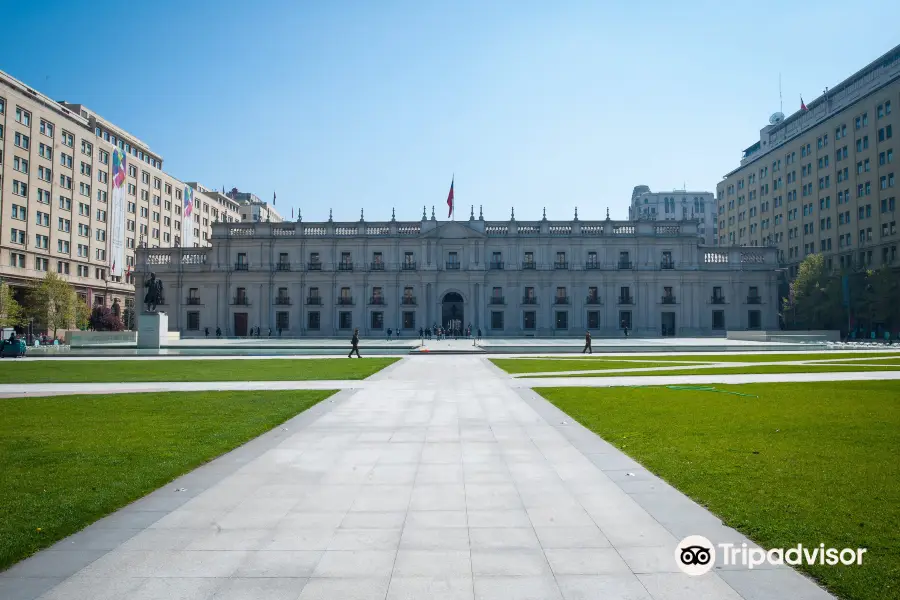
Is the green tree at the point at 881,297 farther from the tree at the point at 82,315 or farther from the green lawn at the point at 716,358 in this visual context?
the tree at the point at 82,315

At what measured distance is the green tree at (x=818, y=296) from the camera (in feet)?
186

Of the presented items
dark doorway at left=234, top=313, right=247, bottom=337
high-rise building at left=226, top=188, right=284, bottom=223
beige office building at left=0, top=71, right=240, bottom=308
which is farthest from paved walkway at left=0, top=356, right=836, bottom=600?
high-rise building at left=226, top=188, right=284, bottom=223

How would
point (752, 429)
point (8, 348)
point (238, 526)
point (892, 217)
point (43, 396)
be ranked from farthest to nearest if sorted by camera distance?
point (892, 217) → point (8, 348) → point (43, 396) → point (752, 429) → point (238, 526)

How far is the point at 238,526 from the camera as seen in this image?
5.30 metres

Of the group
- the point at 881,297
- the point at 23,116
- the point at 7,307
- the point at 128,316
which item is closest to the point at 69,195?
the point at 23,116

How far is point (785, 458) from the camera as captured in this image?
7461mm

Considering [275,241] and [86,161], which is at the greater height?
[86,161]

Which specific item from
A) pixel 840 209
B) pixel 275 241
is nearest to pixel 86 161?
pixel 275 241

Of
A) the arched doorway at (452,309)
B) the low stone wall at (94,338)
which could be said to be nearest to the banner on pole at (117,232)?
the low stone wall at (94,338)

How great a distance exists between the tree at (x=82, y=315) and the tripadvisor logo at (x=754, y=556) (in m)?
68.8

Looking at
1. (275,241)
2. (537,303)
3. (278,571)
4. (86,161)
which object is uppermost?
(86,161)

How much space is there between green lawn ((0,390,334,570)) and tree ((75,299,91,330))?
5557cm

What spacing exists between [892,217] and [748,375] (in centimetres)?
4759

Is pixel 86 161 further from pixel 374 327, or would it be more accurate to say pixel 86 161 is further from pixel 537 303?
pixel 537 303
